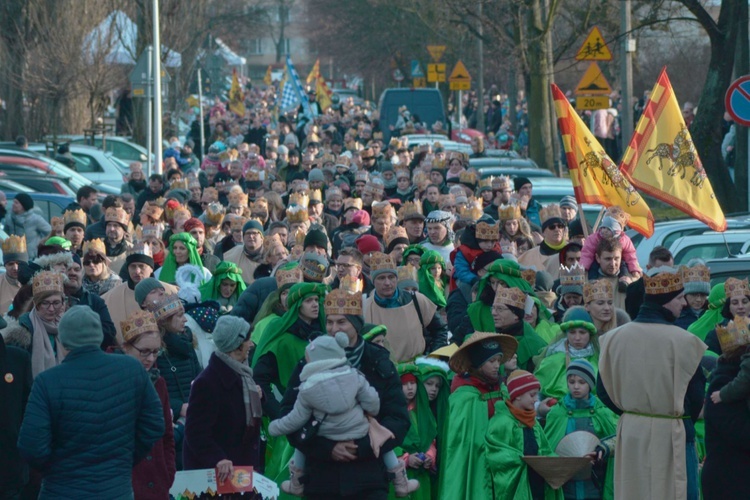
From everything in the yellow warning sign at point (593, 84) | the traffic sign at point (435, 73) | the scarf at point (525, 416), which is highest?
the traffic sign at point (435, 73)

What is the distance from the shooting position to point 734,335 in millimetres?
7324

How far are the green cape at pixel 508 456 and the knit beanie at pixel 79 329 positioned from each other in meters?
2.32

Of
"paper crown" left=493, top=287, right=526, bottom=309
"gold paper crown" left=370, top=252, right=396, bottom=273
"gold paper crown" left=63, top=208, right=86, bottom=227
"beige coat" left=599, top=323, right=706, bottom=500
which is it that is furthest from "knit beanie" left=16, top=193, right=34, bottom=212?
"beige coat" left=599, top=323, right=706, bottom=500

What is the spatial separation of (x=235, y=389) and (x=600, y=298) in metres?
2.48

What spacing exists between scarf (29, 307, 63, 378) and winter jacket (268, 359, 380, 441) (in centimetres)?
239

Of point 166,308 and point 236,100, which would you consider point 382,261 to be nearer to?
point 166,308

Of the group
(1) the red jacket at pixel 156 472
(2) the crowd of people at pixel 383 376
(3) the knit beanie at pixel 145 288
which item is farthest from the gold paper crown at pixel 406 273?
(1) the red jacket at pixel 156 472

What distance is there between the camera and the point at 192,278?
41.9ft

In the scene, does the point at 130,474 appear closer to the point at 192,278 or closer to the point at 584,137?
the point at 192,278

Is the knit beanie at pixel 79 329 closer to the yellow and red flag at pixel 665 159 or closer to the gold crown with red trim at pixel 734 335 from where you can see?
the gold crown with red trim at pixel 734 335

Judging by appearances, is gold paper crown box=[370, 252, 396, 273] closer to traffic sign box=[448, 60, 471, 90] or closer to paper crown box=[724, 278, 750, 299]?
paper crown box=[724, 278, 750, 299]

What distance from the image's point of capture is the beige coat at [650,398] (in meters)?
7.69

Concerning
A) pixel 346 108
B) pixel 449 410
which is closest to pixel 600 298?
pixel 449 410

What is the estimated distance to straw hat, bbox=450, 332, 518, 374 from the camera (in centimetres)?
829
